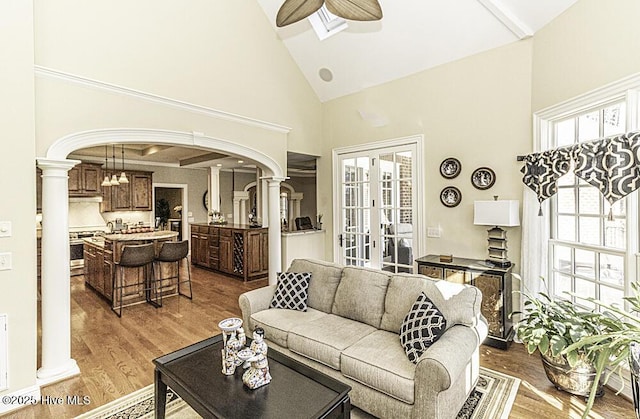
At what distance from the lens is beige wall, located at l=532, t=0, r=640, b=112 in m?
2.49

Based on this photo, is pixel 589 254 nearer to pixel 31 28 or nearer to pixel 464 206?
pixel 464 206

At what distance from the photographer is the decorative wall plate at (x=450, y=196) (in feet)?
13.7

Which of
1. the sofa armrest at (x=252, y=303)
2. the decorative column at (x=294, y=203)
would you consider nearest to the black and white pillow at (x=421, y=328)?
the sofa armrest at (x=252, y=303)

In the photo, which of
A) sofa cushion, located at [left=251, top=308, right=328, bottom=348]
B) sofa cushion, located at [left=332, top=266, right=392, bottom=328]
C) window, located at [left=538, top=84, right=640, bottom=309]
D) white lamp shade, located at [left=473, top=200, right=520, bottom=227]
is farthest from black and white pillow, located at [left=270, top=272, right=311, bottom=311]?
window, located at [left=538, top=84, right=640, bottom=309]

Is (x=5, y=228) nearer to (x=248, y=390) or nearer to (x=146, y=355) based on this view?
(x=146, y=355)

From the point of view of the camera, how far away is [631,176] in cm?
239

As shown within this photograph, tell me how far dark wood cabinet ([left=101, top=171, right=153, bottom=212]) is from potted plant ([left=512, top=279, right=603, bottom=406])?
8.53 meters

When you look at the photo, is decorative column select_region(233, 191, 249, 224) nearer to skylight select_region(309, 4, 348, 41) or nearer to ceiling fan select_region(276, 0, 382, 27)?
skylight select_region(309, 4, 348, 41)

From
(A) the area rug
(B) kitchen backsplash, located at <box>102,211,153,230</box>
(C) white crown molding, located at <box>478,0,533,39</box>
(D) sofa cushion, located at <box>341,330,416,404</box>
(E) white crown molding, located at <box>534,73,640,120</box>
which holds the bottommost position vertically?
(A) the area rug

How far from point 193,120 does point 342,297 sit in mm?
2854

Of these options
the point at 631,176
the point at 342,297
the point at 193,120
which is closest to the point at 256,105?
the point at 193,120

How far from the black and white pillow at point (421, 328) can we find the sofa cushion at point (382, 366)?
8cm

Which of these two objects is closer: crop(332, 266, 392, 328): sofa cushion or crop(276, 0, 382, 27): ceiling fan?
crop(276, 0, 382, 27): ceiling fan

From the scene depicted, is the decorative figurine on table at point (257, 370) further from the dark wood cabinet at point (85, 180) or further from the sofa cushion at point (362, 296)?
the dark wood cabinet at point (85, 180)
